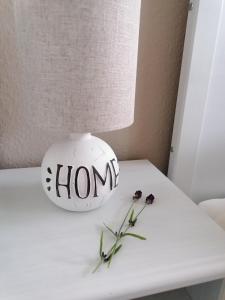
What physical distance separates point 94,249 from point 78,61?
0.32 m

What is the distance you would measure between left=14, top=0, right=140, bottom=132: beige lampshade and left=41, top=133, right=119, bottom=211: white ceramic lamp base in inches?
3.8

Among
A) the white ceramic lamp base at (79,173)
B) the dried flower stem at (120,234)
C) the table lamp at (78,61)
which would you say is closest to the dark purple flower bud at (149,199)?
the dried flower stem at (120,234)

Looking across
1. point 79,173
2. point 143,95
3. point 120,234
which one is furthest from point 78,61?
point 143,95

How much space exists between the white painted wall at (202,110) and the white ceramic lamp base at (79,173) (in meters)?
0.33

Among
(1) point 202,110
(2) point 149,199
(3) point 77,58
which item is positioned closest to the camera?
(3) point 77,58

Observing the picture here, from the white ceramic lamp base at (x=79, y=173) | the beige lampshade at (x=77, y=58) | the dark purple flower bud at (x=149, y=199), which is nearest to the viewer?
the beige lampshade at (x=77, y=58)

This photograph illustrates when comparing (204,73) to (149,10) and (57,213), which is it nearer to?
(149,10)

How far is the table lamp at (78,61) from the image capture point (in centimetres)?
39

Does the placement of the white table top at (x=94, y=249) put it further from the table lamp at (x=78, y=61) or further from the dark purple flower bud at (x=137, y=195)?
the table lamp at (x=78, y=61)

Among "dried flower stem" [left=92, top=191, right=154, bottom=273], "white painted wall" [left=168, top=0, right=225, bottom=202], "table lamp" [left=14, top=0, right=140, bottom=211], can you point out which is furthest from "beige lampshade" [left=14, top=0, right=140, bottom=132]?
"white painted wall" [left=168, top=0, right=225, bottom=202]

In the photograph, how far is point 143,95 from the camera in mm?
795

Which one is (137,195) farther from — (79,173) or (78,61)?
(78,61)

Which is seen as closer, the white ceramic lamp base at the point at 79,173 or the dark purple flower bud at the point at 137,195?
the white ceramic lamp base at the point at 79,173

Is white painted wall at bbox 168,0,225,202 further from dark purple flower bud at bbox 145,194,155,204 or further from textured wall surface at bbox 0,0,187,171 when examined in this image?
dark purple flower bud at bbox 145,194,155,204
